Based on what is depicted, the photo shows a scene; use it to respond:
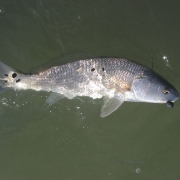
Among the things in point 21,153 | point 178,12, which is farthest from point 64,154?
point 178,12

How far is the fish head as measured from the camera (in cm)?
293

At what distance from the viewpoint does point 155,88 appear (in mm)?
2949

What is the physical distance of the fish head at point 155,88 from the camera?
293 cm

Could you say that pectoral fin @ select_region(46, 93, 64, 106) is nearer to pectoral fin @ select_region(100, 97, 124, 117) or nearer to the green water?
the green water

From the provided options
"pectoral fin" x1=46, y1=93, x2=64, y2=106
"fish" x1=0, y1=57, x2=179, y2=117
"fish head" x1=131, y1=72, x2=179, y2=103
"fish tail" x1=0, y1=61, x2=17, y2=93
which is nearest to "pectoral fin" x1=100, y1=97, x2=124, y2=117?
"fish" x1=0, y1=57, x2=179, y2=117

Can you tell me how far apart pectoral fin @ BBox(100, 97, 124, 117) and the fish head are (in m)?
0.26

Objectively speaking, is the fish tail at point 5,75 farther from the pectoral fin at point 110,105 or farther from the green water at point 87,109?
the pectoral fin at point 110,105

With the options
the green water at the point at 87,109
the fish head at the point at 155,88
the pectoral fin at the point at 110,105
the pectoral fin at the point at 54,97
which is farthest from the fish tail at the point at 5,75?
the fish head at the point at 155,88

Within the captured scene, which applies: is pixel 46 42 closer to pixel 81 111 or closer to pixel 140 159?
pixel 81 111

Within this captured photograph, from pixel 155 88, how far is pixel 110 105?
24.4 inches

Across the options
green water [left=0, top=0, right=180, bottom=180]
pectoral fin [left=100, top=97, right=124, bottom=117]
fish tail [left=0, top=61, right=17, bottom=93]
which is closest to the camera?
fish tail [left=0, top=61, right=17, bottom=93]

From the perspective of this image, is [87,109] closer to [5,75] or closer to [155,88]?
[155,88]

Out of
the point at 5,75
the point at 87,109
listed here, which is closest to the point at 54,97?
the point at 87,109

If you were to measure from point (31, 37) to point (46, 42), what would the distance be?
22 centimetres
